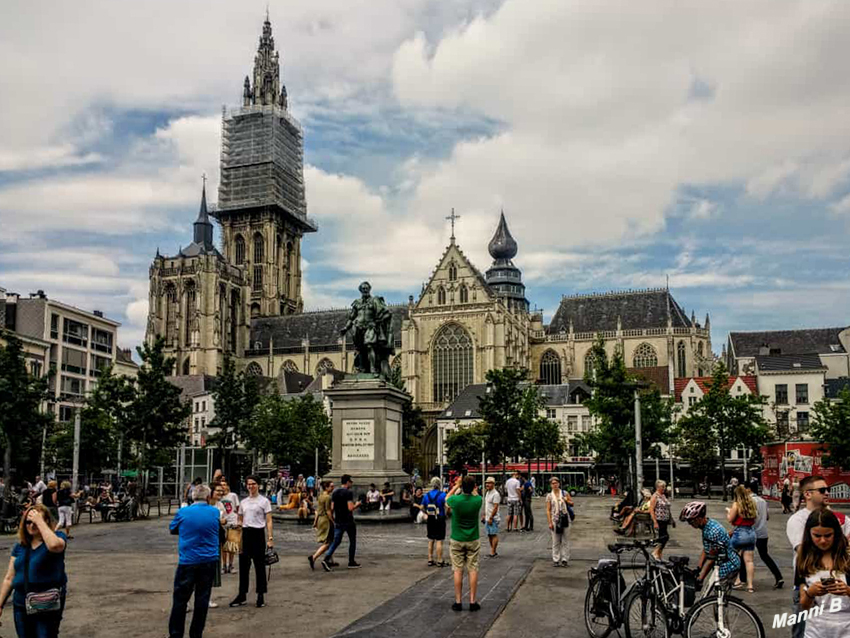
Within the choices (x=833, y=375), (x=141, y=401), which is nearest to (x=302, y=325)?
(x=833, y=375)

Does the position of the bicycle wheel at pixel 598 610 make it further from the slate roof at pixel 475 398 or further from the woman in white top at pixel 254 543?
the slate roof at pixel 475 398

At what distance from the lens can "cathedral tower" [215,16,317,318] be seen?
119m

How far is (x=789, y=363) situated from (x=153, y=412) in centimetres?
5099

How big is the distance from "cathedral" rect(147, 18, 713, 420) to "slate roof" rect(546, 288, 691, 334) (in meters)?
0.16

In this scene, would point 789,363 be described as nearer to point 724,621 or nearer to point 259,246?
point 724,621

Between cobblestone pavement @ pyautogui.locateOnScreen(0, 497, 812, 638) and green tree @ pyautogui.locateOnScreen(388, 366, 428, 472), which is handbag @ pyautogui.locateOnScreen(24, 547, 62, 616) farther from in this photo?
green tree @ pyautogui.locateOnScreen(388, 366, 428, 472)

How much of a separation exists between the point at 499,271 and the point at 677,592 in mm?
105499

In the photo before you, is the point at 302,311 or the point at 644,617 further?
the point at 302,311

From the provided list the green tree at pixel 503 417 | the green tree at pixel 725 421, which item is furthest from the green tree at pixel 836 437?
the green tree at pixel 503 417

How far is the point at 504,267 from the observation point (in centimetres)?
11319

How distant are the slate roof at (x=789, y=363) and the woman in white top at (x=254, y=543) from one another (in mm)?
61061

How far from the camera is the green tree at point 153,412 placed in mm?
35844

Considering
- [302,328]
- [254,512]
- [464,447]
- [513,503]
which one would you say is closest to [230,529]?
[254,512]

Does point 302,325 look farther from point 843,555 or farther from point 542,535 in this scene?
point 843,555
